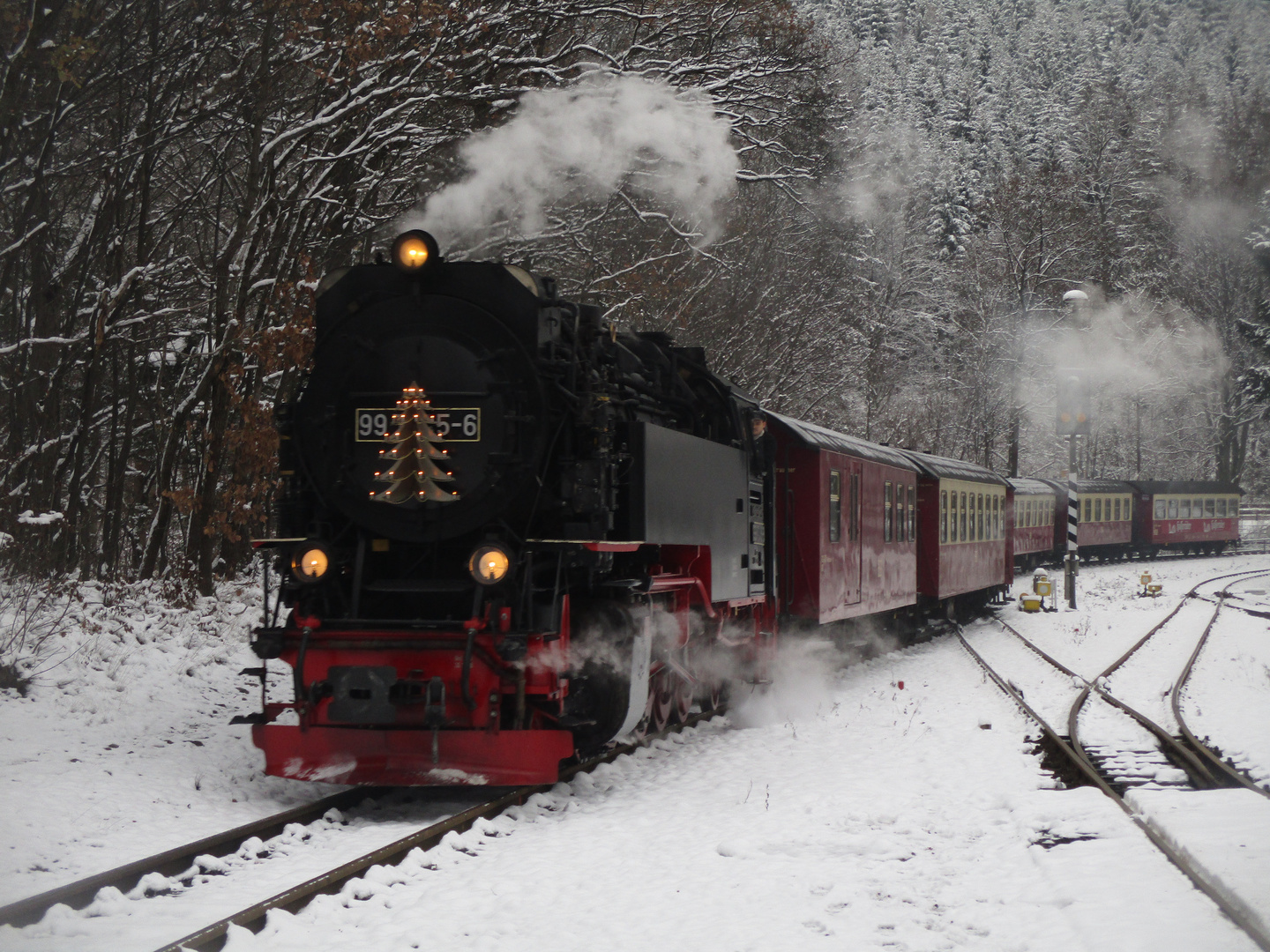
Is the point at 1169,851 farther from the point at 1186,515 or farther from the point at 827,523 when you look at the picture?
the point at 1186,515

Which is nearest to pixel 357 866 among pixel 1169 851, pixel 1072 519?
pixel 1169 851

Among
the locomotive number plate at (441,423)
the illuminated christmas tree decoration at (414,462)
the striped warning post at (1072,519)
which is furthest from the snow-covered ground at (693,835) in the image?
the striped warning post at (1072,519)

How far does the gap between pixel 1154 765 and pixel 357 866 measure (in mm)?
5481

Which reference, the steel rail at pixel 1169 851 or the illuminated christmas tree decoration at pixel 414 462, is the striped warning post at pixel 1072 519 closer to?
the steel rail at pixel 1169 851

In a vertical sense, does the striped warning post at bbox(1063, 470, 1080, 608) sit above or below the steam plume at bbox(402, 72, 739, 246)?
below

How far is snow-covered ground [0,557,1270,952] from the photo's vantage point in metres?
4.70

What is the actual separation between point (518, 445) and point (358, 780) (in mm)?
1991

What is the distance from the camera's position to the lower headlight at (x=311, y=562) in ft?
22.8

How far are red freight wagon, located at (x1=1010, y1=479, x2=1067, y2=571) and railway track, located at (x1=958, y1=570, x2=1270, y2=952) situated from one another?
16.6m

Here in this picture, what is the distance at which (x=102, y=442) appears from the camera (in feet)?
50.4

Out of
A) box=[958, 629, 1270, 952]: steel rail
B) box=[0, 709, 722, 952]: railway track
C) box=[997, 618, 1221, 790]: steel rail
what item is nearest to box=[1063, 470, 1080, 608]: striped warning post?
box=[997, 618, 1221, 790]: steel rail

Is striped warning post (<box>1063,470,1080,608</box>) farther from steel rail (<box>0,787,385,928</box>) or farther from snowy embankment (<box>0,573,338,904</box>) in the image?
steel rail (<box>0,787,385,928</box>)

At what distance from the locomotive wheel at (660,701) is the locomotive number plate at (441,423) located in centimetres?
256

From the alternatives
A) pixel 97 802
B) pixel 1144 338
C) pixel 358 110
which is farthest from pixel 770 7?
pixel 1144 338
